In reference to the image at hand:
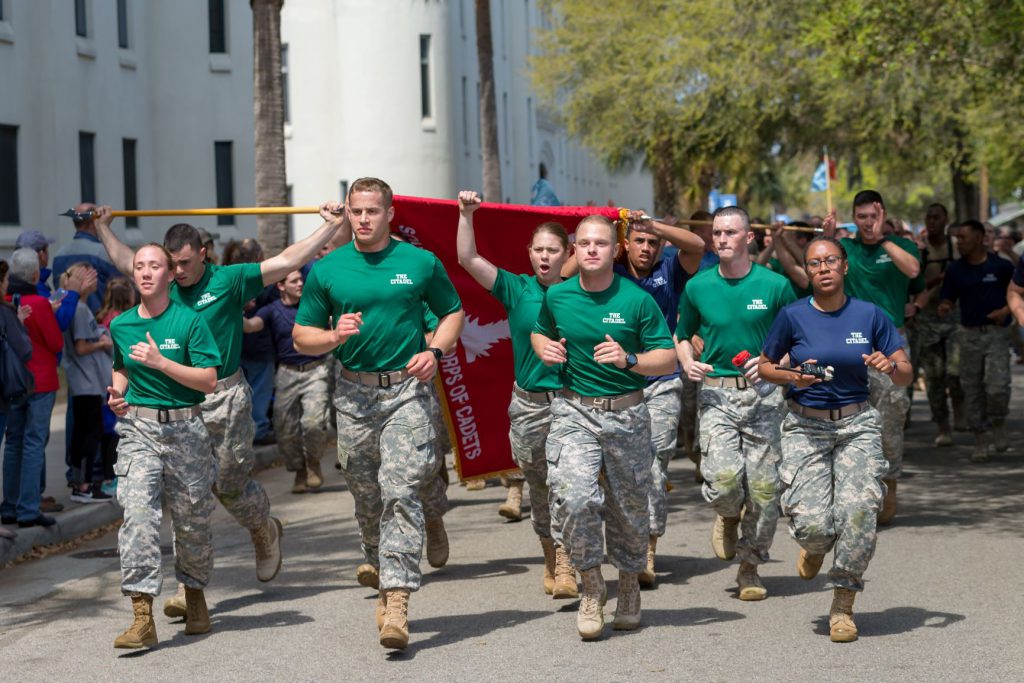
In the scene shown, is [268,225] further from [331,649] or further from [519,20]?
→ [519,20]

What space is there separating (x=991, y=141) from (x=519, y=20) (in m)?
26.0

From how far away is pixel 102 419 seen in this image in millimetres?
12125

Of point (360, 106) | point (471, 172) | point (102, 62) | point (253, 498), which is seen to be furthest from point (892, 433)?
point (471, 172)

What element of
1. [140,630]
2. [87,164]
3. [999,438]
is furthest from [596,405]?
[87,164]

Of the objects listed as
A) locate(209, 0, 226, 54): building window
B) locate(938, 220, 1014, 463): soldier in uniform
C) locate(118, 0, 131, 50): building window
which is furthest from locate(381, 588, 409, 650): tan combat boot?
locate(209, 0, 226, 54): building window

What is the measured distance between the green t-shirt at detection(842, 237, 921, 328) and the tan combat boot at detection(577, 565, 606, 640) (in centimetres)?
414

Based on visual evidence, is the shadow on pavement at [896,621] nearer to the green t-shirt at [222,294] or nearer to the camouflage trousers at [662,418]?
the camouflage trousers at [662,418]

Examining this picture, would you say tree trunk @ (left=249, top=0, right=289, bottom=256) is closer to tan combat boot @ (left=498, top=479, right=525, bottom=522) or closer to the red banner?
tan combat boot @ (left=498, top=479, right=525, bottom=522)

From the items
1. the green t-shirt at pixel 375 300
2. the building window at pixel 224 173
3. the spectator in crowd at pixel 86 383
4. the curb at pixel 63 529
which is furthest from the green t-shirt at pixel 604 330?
the building window at pixel 224 173

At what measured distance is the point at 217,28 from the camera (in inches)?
1294

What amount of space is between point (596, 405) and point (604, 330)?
35 centimetres

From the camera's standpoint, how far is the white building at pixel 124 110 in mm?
24016

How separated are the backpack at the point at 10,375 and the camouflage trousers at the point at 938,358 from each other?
832 centimetres

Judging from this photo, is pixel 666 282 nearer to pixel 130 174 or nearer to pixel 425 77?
pixel 130 174
